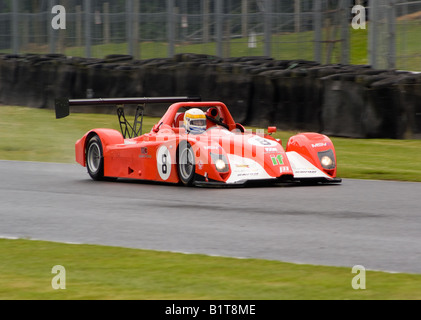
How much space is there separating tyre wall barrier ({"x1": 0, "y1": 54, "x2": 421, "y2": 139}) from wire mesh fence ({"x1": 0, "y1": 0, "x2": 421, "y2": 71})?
3547 millimetres

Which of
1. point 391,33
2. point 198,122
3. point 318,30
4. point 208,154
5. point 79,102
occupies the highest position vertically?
point 318,30

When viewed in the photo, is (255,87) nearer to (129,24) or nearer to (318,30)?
(318,30)

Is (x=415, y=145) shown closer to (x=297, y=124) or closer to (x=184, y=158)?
(x=297, y=124)

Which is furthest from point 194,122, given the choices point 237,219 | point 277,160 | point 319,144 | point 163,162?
point 237,219

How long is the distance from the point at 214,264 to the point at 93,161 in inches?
266

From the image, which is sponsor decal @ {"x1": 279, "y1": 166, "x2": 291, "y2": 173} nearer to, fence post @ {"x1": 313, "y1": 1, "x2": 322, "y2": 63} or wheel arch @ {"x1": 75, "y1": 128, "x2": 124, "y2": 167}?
wheel arch @ {"x1": 75, "y1": 128, "x2": 124, "y2": 167}

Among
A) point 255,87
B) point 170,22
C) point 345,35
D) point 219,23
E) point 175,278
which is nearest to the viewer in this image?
point 175,278

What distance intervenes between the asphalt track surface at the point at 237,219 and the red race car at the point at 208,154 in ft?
0.61

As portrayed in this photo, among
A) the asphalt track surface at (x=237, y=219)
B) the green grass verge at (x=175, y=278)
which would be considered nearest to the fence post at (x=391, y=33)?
the asphalt track surface at (x=237, y=219)

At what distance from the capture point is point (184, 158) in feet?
37.0

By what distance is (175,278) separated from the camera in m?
6.12

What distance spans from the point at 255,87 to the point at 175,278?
43.2 feet

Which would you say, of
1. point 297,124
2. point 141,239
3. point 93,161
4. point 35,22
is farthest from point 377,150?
point 35,22

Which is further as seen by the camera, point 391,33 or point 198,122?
point 391,33
